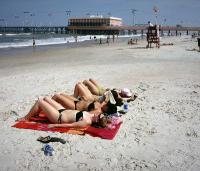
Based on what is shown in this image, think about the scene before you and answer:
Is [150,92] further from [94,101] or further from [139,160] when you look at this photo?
→ [139,160]

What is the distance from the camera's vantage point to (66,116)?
5.39 m

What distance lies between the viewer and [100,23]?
323ft

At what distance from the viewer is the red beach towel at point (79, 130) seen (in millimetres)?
5242

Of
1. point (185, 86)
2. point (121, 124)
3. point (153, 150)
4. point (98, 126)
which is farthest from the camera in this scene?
point (185, 86)

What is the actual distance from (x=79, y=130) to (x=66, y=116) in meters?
0.36

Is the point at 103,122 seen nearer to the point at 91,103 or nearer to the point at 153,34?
the point at 91,103

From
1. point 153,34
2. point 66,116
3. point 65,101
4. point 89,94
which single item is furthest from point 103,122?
point 153,34

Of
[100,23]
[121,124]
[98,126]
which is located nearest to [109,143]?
[98,126]

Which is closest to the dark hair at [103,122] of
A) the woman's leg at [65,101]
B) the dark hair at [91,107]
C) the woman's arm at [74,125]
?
the woman's arm at [74,125]

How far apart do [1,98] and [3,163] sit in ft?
13.1

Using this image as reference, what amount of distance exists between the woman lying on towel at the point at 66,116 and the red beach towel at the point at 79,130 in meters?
0.09

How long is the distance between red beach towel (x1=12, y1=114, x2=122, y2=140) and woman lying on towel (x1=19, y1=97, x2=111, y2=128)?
3.6 inches

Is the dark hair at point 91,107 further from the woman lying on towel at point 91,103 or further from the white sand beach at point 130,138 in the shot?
the white sand beach at point 130,138

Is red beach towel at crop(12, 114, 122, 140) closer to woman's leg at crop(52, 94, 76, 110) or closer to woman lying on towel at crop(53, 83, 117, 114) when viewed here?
woman lying on towel at crop(53, 83, 117, 114)
